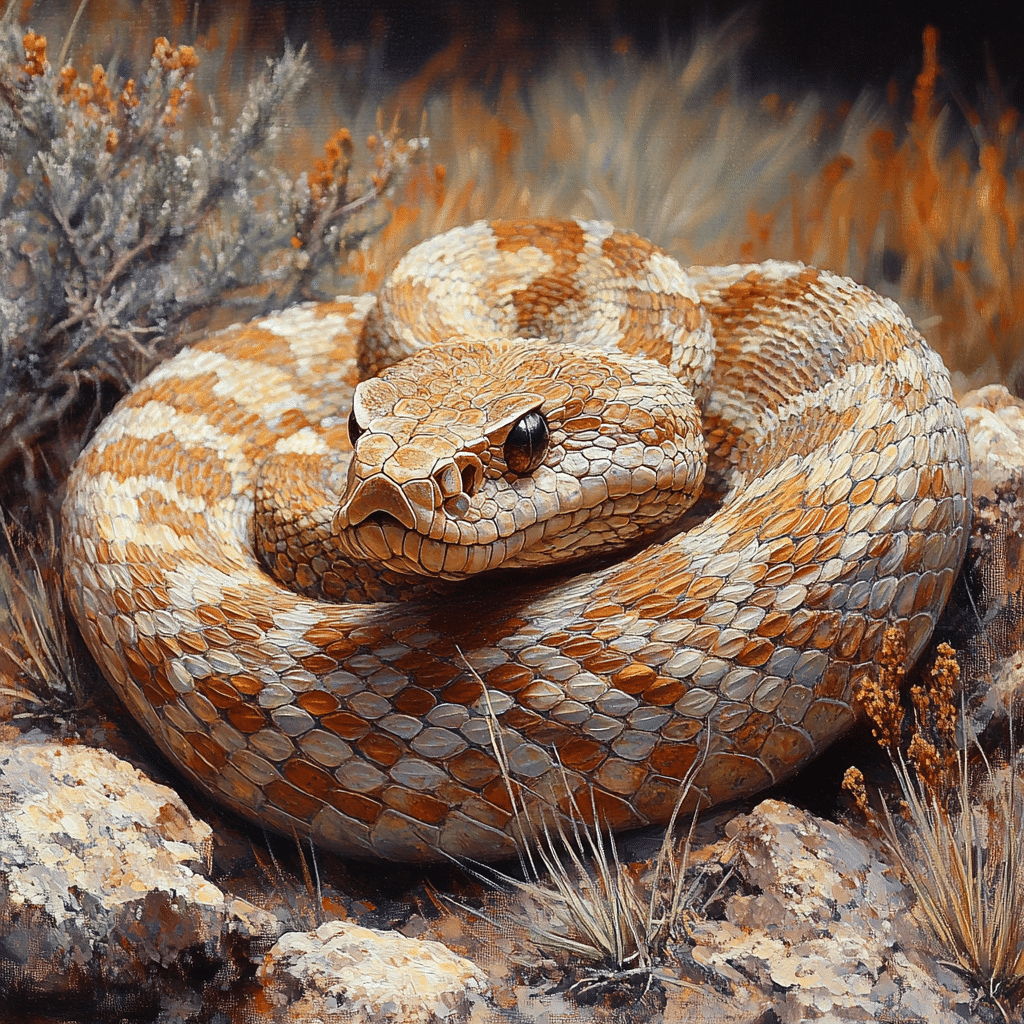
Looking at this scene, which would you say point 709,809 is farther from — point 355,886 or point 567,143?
point 567,143

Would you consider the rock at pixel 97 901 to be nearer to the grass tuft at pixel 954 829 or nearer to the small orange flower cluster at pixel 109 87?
the grass tuft at pixel 954 829

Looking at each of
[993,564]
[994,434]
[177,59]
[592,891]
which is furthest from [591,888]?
[177,59]

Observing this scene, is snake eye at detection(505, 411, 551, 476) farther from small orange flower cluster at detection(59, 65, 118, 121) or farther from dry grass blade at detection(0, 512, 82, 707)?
small orange flower cluster at detection(59, 65, 118, 121)

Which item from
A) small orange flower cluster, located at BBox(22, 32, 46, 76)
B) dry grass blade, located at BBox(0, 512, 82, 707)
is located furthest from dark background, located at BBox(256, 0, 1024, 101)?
dry grass blade, located at BBox(0, 512, 82, 707)

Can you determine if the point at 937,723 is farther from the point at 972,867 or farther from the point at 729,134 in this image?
the point at 729,134

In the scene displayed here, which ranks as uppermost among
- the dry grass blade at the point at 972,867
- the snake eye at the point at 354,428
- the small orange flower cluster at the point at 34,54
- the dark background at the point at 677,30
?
the dark background at the point at 677,30

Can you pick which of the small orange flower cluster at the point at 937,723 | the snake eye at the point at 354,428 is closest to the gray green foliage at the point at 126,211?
the snake eye at the point at 354,428

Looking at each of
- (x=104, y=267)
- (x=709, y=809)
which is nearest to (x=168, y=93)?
(x=104, y=267)
